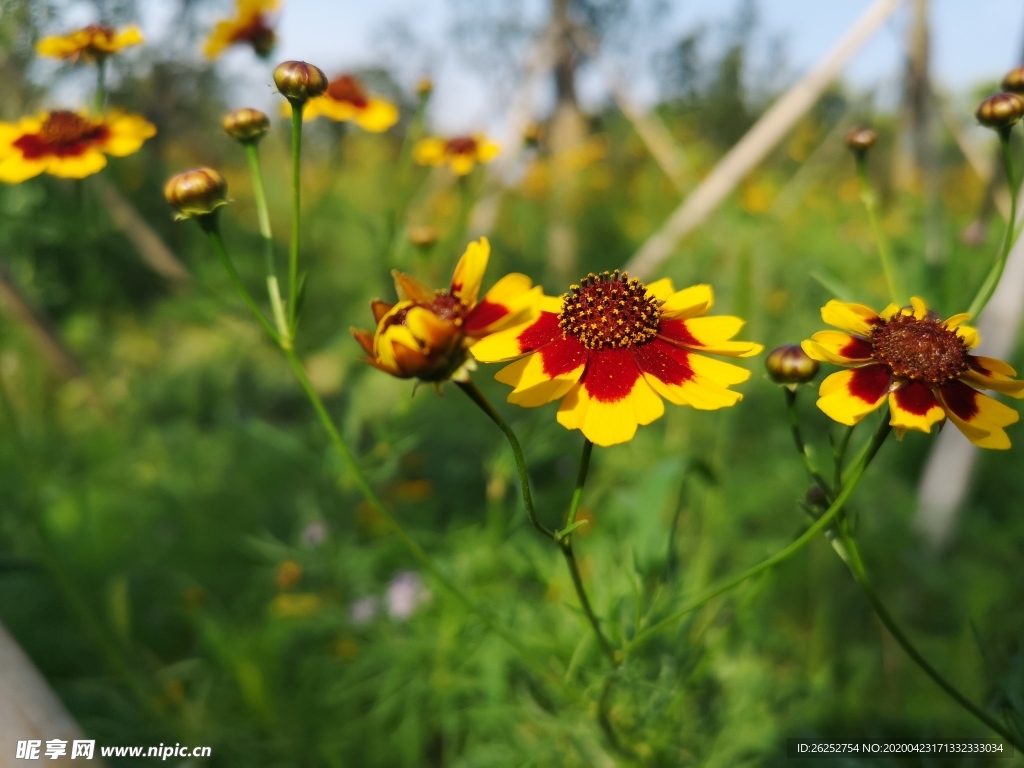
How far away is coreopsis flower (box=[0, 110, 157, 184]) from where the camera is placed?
3.41ft

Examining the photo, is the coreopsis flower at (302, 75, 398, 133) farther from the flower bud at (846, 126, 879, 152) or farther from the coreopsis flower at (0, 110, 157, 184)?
the flower bud at (846, 126, 879, 152)

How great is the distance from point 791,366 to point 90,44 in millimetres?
1261

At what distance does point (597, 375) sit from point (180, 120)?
5.44 m

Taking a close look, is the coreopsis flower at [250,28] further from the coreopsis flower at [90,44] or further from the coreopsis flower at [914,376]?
the coreopsis flower at [914,376]

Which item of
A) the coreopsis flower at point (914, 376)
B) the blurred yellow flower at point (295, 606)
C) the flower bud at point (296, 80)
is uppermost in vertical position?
the flower bud at point (296, 80)

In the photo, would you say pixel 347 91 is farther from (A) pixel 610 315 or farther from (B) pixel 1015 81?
(B) pixel 1015 81

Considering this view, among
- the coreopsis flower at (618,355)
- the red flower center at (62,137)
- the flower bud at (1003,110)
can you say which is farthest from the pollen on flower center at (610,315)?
the red flower center at (62,137)

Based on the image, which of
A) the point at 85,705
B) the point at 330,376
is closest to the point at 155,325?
the point at 330,376

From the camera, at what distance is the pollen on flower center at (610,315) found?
753mm

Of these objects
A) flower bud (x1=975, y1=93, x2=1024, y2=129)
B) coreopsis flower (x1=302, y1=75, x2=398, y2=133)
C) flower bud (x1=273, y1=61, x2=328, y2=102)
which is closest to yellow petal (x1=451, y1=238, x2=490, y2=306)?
flower bud (x1=273, y1=61, x2=328, y2=102)

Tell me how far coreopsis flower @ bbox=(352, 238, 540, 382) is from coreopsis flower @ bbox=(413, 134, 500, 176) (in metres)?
1.08

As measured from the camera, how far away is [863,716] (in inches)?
56.8

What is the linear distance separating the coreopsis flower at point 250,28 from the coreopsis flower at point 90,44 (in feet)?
0.92

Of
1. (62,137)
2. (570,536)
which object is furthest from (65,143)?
(570,536)
